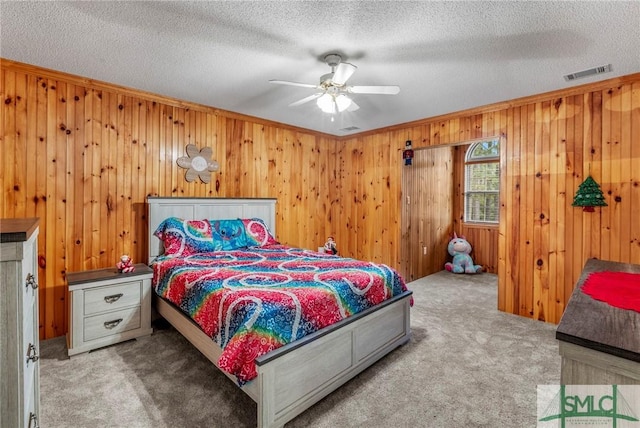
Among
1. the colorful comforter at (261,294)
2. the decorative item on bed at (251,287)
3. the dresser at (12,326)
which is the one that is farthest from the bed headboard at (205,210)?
the dresser at (12,326)

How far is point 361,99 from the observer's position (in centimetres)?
346

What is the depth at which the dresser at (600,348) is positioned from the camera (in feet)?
2.76

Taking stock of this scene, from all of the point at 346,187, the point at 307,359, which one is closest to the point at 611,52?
the point at 307,359

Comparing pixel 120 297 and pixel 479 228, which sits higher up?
pixel 479 228

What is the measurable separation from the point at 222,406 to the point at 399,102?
131 inches

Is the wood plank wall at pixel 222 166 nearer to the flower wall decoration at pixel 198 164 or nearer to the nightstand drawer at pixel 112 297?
the flower wall decoration at pixel 198 164

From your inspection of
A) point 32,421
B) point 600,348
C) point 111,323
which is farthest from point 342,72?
point 111,323

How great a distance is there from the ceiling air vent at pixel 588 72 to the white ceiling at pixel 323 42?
0.24 feet

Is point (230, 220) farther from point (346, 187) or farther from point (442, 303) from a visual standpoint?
point (442, 303)

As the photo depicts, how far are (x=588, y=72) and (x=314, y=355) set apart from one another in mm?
3239

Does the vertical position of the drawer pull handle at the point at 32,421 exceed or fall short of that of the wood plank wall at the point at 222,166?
it falls short

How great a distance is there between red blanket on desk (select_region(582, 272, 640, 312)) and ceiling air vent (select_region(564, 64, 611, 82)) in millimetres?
1893

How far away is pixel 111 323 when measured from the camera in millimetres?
2662

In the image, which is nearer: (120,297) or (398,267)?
(120,297)
